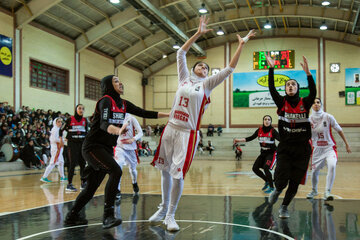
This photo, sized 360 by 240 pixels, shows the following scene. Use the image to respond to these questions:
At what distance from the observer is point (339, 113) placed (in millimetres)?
31797

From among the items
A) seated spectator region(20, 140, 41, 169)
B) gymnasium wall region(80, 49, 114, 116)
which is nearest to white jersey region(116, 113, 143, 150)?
seated spectator region(20, 140, 41, 169)

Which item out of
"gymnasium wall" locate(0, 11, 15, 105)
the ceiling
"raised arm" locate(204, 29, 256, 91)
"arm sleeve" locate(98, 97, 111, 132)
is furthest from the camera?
the ceiling

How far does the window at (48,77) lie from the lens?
2234 centimetres

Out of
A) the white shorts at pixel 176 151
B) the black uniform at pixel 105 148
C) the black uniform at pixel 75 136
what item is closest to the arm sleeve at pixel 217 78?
the white shorts at pixel 176 151

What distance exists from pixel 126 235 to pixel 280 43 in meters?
30.8

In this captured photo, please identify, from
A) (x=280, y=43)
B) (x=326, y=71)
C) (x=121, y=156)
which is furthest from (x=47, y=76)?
(x=326, y=71)

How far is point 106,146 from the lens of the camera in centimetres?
496

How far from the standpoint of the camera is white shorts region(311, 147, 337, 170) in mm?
7586

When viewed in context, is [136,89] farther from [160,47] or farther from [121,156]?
[121,156]

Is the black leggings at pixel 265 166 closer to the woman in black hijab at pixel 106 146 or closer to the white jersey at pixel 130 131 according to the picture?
the white jersey at pixel 130 131

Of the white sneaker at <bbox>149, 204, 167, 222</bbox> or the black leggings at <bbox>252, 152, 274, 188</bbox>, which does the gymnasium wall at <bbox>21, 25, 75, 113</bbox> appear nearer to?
the black leggings at <bbox>252, 152, 274, 188</bbox>

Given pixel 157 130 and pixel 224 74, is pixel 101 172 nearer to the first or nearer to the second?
pixel 224 74

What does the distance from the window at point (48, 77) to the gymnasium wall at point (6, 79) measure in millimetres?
1929

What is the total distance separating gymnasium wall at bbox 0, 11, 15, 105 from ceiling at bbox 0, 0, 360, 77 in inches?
19.3
